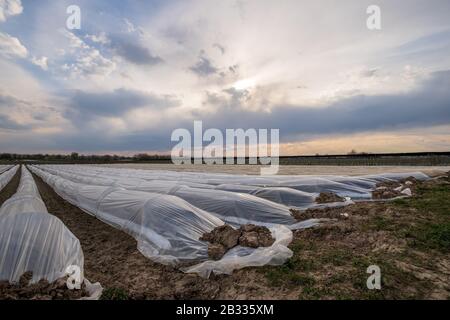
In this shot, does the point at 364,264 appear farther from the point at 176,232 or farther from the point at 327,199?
the point at 327,199

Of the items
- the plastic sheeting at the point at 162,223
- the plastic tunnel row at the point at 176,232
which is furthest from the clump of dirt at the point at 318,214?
the plastic sheeting at the point at 162,223

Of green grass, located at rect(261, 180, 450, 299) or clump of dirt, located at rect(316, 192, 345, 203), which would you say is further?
clump of dirt, located at rect(316, 192, 345, 203)

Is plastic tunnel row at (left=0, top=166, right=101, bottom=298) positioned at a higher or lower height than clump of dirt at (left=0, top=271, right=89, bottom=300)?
higher

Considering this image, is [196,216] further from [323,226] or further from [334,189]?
[334,189]

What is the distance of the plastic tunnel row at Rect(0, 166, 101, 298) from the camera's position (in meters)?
3.97

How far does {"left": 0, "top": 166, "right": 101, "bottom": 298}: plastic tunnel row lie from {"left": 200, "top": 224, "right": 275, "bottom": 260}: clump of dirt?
199 cm

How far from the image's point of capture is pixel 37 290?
3.73 metres

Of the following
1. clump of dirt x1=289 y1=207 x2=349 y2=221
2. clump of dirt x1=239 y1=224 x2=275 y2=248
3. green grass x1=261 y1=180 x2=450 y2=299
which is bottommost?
green grass x1=261 y1=180 x2=450 y2=299

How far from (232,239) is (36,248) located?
3136 millimetres

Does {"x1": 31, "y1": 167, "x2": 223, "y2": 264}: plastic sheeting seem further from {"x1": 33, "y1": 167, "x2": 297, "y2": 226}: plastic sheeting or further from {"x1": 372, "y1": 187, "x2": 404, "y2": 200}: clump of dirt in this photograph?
{"x1": 372, "y1": 187, "x2": 404, "y2": 200}: clump of dirt

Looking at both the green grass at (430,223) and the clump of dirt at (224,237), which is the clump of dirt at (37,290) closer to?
the clump of dirt at (224,237)

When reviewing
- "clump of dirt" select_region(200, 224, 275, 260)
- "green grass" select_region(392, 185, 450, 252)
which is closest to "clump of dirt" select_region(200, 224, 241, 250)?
"clump of dirt" select_region(200, 224, 275, 260)

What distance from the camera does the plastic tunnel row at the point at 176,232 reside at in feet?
15.6

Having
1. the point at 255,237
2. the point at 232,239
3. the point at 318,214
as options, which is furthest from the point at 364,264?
the point at 318,214
